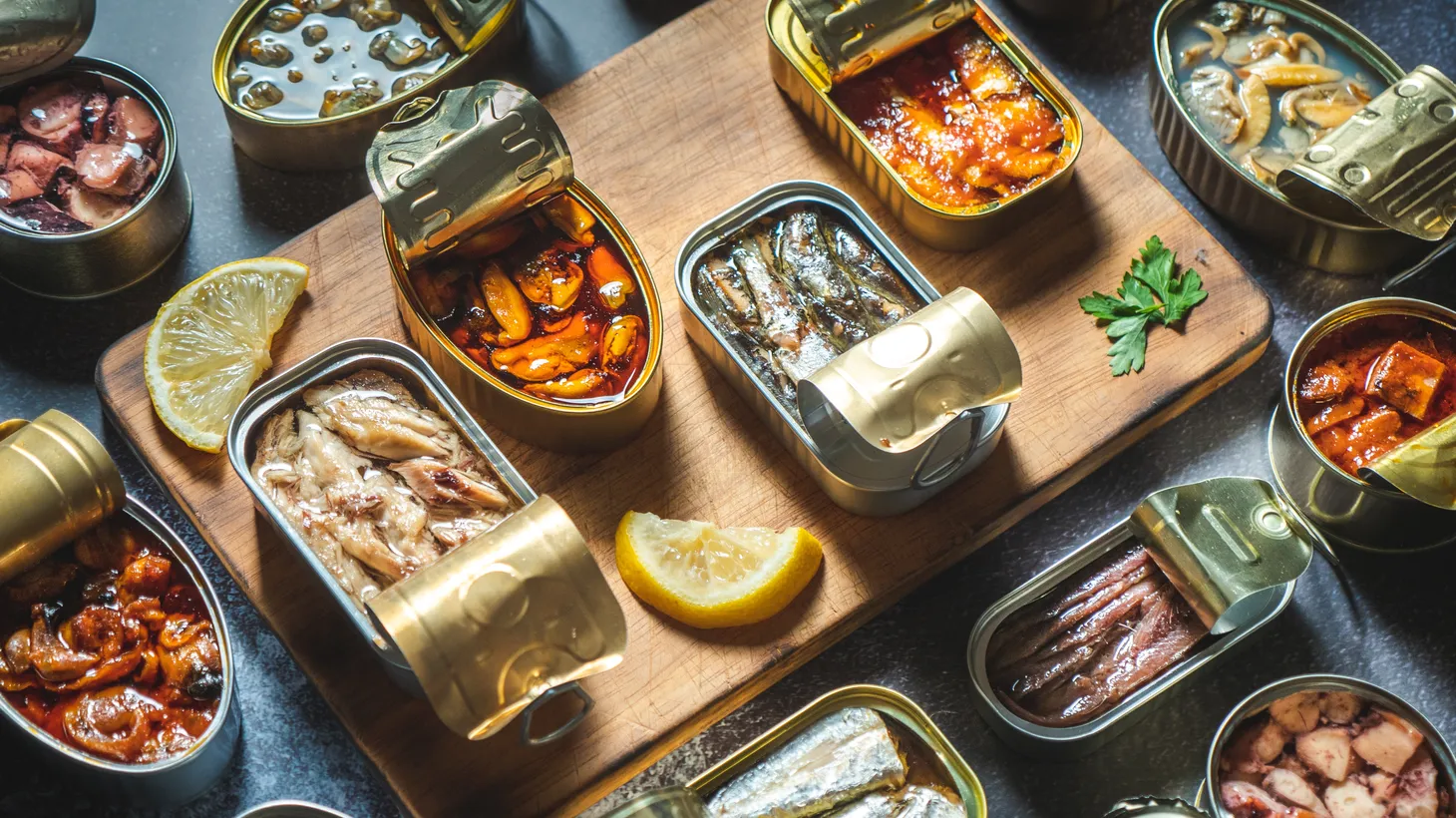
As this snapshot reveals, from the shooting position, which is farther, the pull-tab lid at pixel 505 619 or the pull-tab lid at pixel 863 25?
the pull-tab lid at pixel 863 25

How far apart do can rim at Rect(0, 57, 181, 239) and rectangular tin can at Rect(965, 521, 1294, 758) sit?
266cm

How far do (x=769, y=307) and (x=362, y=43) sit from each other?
63.6 inches

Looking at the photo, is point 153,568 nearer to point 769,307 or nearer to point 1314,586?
point 769,307

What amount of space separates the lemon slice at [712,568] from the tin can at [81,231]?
1722 millimetres

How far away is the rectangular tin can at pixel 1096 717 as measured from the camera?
3715 millimetres

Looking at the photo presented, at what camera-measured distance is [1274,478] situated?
4.21 meters

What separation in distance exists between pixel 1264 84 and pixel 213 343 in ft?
10.7

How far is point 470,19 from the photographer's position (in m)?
4.40

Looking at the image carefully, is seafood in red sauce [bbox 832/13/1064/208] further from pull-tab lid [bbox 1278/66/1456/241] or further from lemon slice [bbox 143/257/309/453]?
lemon slice [bbox 143/257/309/453]

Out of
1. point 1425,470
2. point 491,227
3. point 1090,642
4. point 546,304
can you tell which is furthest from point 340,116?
point 1425,470

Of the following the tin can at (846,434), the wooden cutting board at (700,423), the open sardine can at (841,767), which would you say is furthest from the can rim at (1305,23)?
the open sardine can at (841,767)

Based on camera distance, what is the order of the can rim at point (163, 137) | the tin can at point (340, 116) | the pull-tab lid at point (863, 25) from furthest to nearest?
the tin can at point (340, 116) → the pull-tab lid at point (863, 25) → the can rim at point (163, 137)

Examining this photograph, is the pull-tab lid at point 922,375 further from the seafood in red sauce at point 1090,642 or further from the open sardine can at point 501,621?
the open sardine can at point 501,621

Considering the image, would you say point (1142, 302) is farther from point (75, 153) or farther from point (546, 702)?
point (75, 153)
